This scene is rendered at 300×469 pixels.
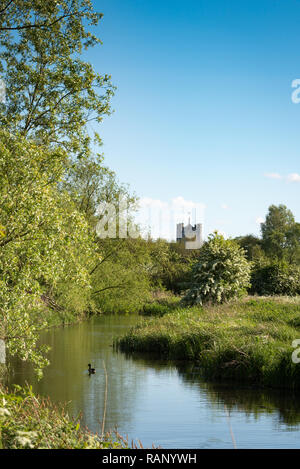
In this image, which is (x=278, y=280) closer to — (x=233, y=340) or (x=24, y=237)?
(x=233, y=340)

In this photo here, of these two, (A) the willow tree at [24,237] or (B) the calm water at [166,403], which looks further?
(A) the willow tree at [24,237]

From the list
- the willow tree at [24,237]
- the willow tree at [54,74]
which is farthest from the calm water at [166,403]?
the willow tree at [54,74]

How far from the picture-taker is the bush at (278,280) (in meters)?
36.7

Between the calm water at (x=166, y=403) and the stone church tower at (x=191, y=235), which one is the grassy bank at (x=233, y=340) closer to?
the calm water at (x=166, y=403)

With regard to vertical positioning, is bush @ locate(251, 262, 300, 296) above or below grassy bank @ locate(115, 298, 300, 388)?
above

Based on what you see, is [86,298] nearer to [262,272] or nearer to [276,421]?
[262,272]

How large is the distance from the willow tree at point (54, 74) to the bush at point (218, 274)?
13.3 m

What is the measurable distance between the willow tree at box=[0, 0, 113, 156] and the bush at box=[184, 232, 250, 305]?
524 inches

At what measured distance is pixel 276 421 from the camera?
11.8m

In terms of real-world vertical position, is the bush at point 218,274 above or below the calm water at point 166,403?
above

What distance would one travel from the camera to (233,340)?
17.0m

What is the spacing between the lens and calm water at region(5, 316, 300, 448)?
1098cm

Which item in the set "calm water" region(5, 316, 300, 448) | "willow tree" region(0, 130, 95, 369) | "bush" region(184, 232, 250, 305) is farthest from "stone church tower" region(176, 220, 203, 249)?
"willow tree" region(0, 130, 95, 369)

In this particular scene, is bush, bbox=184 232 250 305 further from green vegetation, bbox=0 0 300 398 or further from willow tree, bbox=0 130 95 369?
willow tree, bbox=0 130 95 369
